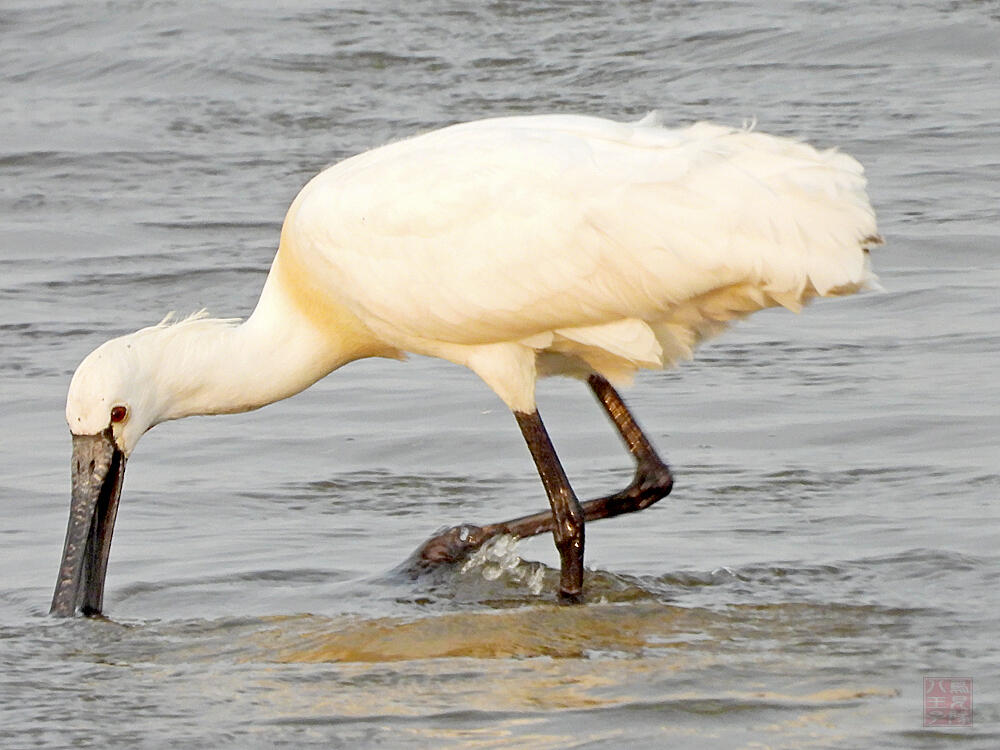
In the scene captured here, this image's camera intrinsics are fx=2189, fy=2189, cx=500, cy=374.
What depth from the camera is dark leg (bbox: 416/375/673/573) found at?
8.27 m

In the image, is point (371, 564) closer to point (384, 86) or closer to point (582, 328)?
point (582, 328)

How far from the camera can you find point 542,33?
1889 centimetres

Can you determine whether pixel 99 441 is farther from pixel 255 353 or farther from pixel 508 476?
pixel 508 476

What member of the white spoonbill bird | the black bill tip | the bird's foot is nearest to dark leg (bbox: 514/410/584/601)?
the white spoonbill bird

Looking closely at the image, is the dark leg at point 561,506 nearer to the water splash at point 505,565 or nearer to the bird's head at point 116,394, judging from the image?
the water splash at point 505,565

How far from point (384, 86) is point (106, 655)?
1097cm

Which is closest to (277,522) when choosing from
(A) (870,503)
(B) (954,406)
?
(A) (870,503)

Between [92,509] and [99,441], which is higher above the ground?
[99,441]

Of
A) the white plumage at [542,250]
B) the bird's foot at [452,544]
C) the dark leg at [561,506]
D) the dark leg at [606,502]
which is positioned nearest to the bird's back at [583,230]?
the white plumage at [542,250]

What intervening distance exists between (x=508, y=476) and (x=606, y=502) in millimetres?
1037

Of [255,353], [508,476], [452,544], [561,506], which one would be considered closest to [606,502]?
[561,506]

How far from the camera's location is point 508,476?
962cm

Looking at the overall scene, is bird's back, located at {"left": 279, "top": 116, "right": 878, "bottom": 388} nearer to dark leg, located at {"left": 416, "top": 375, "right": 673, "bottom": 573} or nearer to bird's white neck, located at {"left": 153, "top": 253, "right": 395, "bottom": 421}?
bird's white neck, located at {"left": 153, "top": 253, "right": 395, "bottom": 421}

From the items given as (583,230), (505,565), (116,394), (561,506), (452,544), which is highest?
(583,230)
